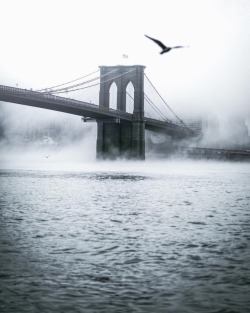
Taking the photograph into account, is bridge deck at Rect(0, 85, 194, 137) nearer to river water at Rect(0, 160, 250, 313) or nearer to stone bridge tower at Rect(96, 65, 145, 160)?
stone bridge tower at Rect(96, 65, 145, 160)

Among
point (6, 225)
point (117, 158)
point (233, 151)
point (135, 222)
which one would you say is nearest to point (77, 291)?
point (6, 225)

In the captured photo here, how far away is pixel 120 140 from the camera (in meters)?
73.8

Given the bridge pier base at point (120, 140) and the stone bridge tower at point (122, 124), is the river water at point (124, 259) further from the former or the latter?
the bridge pier base at point (120, 140)

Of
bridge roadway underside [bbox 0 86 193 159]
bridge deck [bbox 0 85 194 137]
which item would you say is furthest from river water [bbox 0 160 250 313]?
bridge roadway underside [bbox 0 86 193 159]

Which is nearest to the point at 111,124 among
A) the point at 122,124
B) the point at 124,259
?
the point at 122,124

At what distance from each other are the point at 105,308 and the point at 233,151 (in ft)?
293

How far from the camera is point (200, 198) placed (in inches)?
838

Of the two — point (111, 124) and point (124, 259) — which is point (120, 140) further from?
point (124, 259)

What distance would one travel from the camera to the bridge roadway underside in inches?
2052

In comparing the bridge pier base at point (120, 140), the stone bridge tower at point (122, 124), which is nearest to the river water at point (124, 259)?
the stone bridge tower at point (122, 124)

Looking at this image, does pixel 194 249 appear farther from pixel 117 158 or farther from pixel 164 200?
pixel 117 158

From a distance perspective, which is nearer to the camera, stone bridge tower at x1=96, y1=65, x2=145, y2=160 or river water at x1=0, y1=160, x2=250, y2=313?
river water at x1=0, y1=160, x2=250, y2=313

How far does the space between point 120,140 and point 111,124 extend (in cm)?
307

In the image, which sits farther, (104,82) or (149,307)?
(104,82)
